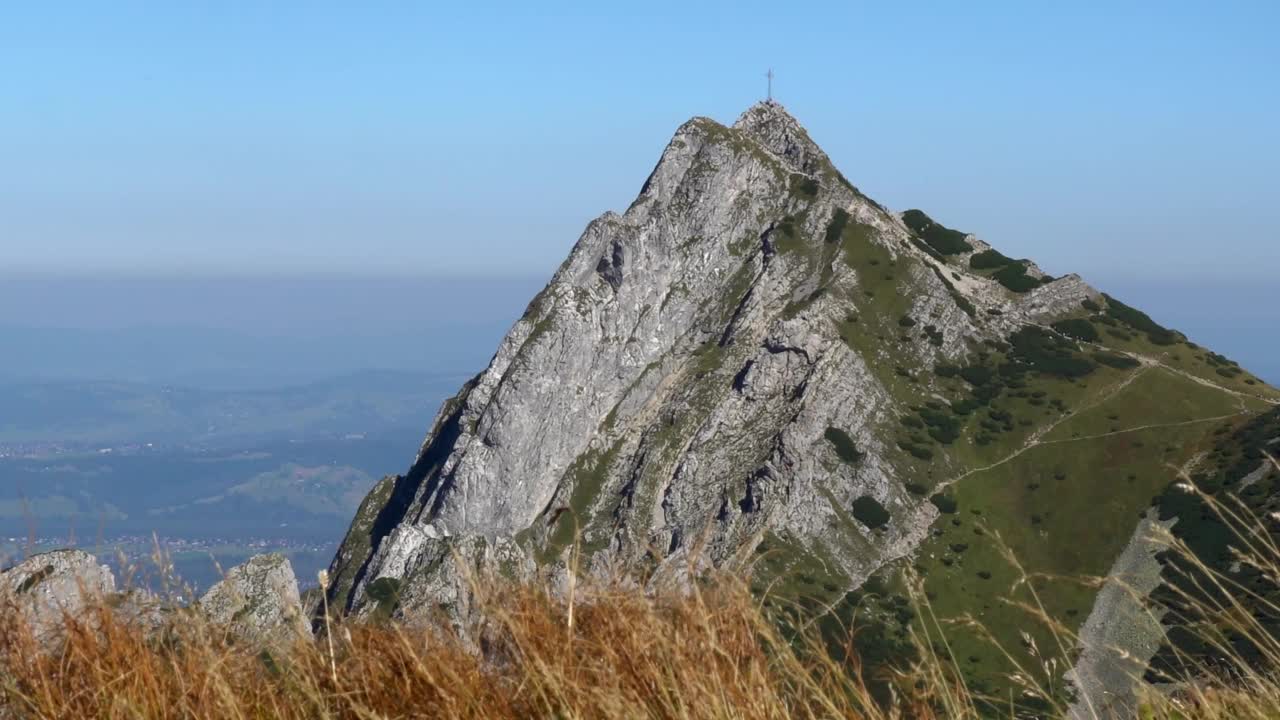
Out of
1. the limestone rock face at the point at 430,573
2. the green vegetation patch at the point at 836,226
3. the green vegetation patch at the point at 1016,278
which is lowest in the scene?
the limestone rock face at the point at 430,573

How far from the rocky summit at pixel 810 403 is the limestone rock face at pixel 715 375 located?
0.32 metres

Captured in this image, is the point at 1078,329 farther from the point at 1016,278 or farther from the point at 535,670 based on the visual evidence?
the point at 535,670

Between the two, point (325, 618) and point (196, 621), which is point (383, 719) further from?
point (196, 621)

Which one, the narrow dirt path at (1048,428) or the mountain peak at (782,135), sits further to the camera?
the mountain peak at (782,135)

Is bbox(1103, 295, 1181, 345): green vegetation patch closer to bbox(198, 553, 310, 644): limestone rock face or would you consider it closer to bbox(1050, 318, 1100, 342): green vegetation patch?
bbox(1050, 318, 1100, 342): green vegetation patch

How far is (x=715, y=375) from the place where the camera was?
518ft

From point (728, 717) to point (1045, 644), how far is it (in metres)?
106

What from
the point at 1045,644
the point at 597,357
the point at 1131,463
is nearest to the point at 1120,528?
the point at 1131,463

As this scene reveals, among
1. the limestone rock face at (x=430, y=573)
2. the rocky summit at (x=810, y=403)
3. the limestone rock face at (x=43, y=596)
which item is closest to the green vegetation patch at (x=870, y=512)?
the rocky summit at (x=810, y=403)

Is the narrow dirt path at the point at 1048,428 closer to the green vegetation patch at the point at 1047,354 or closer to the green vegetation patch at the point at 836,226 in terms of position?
the green vegetation patch at the point at 1047,354

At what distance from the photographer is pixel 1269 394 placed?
469 feet

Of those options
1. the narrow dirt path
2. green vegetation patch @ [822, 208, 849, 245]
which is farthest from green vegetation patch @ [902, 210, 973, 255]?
the narrow dirt path

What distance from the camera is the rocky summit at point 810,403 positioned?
12888 cm

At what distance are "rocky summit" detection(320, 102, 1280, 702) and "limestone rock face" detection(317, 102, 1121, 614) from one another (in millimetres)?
323
